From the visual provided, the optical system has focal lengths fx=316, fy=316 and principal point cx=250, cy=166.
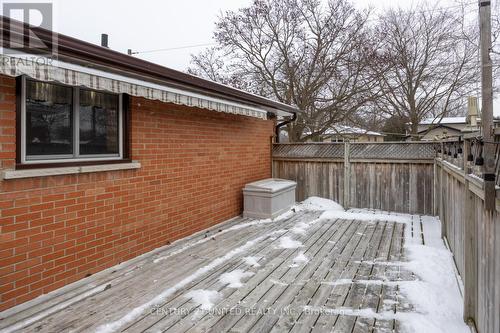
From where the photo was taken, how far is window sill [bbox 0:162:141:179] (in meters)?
2.91

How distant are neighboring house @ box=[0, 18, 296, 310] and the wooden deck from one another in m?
0.35

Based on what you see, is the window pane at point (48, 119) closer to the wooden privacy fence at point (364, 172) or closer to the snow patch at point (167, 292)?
the snow patch at point (167, 292)

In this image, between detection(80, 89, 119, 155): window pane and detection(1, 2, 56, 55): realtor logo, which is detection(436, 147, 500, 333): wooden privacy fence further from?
detection(80, 89, 119, 155): window pane

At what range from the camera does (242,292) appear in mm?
3363

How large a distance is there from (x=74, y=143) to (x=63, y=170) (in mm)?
392

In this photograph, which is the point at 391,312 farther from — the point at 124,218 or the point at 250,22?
the point at 250,22

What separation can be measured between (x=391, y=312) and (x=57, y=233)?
3433mm

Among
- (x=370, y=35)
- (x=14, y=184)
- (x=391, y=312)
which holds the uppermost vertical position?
(x=370, y=35)

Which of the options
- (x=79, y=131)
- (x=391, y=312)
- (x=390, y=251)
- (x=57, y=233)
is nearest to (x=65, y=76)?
(x=79, y=131)

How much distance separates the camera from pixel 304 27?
13.3 m

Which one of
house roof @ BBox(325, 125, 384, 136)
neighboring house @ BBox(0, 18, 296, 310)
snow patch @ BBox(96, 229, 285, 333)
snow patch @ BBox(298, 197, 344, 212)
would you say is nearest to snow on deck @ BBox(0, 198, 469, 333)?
snow patch @ BBox(96, 229, 285, 333)

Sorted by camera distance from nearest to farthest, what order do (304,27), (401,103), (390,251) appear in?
(390,251) < (304,27) < (401,103)

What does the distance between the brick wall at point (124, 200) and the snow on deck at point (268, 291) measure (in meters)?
0.24

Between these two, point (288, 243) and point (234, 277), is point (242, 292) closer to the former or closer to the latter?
point (234, 277)
